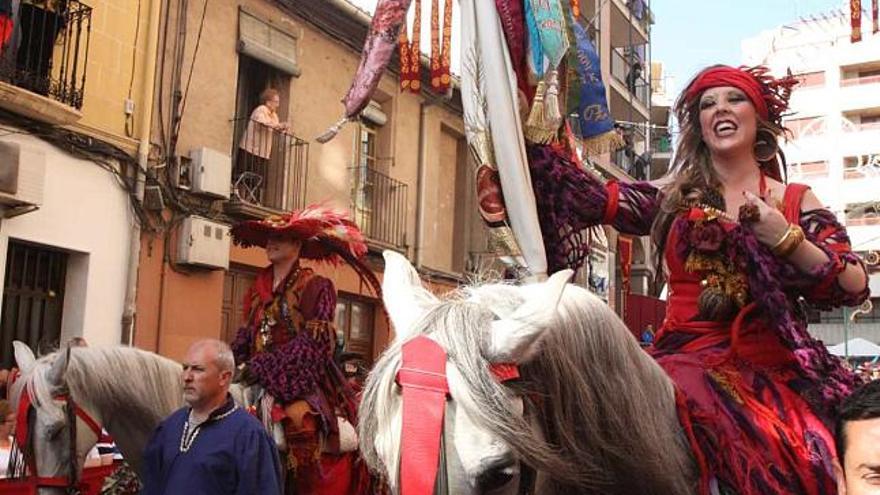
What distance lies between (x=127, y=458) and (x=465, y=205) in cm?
1243

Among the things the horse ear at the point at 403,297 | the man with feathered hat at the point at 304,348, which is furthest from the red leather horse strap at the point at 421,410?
the man with feathered hat at the point at 304,348

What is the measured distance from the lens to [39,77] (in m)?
9.35

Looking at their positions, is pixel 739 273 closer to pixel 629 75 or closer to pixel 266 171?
pixel 266 171

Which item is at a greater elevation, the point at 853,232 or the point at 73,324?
the point at 853,232

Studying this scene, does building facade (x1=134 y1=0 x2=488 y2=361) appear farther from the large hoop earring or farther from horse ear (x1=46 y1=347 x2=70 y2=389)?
the large hoop earring

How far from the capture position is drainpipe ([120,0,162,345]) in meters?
10.2

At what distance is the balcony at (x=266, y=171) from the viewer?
11.9 metres

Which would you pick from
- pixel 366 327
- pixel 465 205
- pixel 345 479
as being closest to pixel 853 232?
pixel 465 205

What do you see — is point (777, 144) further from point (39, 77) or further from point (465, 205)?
point (465, 205)

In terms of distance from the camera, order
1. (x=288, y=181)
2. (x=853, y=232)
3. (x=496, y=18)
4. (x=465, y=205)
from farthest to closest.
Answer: (x=853, y=232), (x=465, y=205), (x=288, y=181), (x=496, y=18)

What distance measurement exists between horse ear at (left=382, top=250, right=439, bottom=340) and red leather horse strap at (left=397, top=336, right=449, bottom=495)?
10cm

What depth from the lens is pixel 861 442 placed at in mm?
1436

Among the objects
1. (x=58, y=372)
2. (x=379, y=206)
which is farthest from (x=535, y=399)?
(x=379, y=206)

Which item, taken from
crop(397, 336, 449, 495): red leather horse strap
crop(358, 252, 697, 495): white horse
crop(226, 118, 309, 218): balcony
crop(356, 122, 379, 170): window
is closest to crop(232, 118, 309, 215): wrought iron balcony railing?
crop(226, 118, 309, 218): balcony
